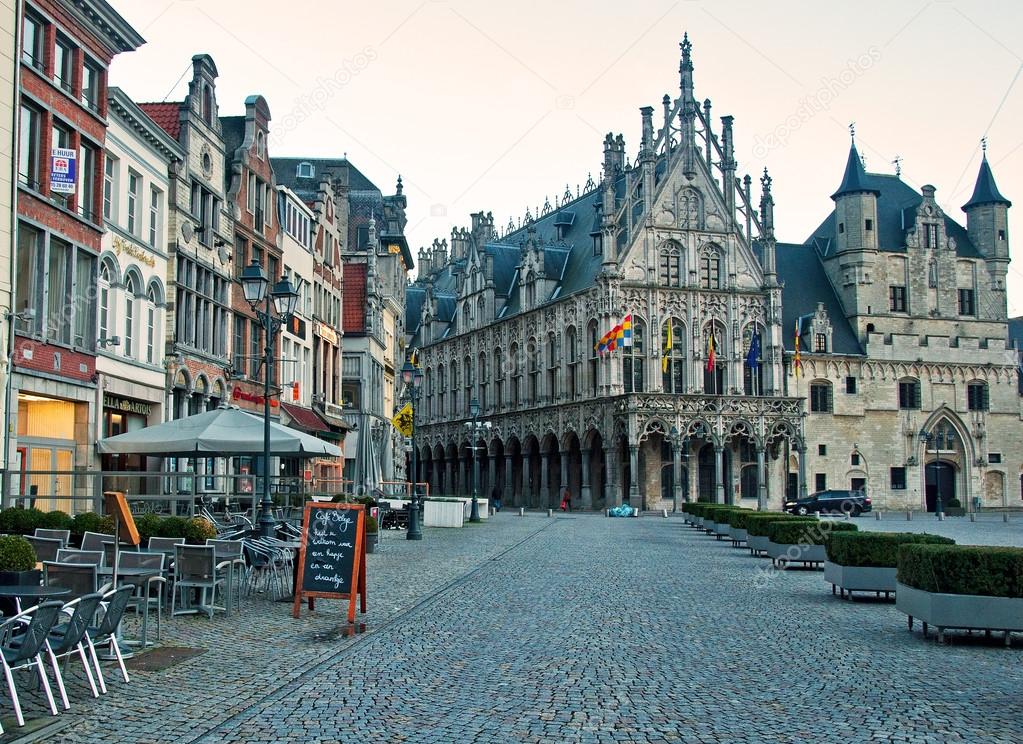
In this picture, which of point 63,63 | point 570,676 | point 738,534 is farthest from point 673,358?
point 570,676

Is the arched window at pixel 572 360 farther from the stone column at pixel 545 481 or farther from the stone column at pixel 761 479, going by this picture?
the stone column at pixel 761 479

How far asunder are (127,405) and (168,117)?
33.0 feet

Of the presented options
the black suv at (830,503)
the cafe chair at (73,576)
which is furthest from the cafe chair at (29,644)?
the black suv at (830,503)

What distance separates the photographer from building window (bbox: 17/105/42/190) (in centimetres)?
2333

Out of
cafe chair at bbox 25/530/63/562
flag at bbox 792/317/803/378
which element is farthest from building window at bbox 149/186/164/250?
flag at bbox 792/317/803/378

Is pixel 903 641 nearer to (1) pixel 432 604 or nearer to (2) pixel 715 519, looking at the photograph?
(1) pixel 432 604

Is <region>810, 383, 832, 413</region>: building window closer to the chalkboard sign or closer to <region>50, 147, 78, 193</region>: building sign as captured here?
<region>50, 147, 78, 193</region>: building sign

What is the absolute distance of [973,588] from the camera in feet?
42.1

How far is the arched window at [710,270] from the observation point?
73.7 m

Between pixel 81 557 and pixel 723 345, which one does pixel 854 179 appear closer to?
pixel 723 345

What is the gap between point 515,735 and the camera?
8.30 m

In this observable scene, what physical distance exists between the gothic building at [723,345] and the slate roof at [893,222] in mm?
167

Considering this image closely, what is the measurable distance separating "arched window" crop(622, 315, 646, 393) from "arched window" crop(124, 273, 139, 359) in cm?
4302

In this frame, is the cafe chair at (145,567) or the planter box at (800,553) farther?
the planter box at (800,553)
